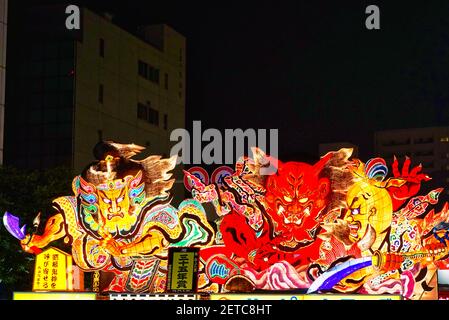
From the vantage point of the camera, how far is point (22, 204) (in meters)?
34.2

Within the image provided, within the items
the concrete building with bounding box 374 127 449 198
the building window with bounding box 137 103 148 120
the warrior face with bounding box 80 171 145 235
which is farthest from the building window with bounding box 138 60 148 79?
the concrete building with bounding box 374 127 449 198

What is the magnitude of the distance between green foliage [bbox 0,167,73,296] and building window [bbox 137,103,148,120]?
85.9 feet

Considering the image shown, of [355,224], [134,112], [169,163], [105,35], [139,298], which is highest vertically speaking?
[105,35]

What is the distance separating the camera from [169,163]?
2573 centimetres

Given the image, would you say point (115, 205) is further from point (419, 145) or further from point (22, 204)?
point (419, 145)

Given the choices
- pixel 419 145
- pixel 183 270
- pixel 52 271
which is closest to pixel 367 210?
pixel 183 270

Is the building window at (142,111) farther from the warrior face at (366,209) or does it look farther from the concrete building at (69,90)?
the warrior face at (366,209)

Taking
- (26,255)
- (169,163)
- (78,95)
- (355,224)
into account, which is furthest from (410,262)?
(78,95)

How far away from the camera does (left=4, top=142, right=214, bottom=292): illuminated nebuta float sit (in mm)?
25109

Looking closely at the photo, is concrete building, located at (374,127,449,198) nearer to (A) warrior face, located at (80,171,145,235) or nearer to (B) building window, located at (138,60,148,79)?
(B) building window, located at (138,60,148,79)

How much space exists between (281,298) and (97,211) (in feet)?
20.3

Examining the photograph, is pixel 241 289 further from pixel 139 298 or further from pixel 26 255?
pixel 26 255

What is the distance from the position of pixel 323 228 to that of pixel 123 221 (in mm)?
5272

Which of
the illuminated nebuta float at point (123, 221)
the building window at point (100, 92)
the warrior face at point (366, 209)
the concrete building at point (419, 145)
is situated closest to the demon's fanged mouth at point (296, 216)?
the warrior face at point (366, 209)
